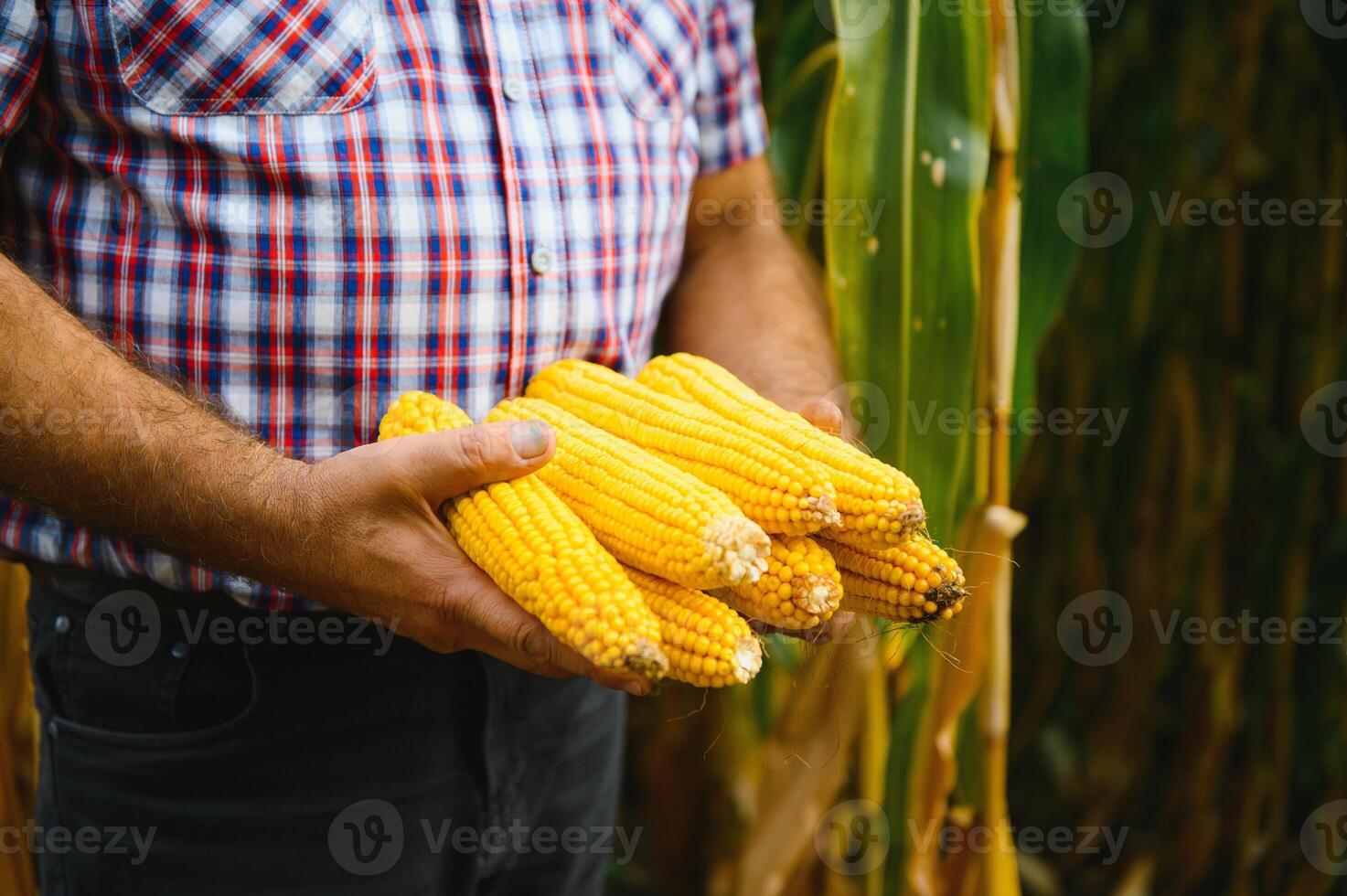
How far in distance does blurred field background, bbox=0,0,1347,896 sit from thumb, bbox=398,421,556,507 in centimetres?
31

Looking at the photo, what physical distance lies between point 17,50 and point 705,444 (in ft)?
1.59

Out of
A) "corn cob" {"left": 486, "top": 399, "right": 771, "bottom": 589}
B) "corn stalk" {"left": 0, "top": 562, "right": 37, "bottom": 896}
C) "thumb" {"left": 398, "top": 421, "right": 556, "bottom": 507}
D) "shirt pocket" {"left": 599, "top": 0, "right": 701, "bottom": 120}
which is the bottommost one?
"corn stalk" {"left": 0, "top": 562, "right": 37, "bottom": 896}

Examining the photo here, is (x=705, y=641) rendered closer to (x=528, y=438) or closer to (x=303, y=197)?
(x=528, y=438)

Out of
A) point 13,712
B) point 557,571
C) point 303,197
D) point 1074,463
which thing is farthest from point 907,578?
point 1074,463

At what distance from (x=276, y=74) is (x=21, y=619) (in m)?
0.84

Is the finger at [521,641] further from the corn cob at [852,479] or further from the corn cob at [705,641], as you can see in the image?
the corn cob at [852,479]

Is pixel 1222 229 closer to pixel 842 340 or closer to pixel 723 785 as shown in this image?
pixel 842 340

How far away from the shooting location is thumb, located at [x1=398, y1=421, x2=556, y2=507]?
22.5 inches

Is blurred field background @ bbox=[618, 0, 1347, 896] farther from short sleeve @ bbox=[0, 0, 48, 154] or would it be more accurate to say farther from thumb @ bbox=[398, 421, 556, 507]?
short sleeve @ bbox=[0, 0, 48, 154]

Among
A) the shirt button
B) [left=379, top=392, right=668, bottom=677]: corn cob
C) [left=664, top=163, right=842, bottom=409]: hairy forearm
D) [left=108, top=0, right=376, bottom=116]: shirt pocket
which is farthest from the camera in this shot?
[left=664, top=163, right=842, bottom=409]: hairy forearm

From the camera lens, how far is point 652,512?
0.55 m

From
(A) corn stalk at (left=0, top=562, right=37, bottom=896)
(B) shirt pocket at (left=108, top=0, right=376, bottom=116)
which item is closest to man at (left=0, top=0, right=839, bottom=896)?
(B) shirt pocket at (left=108, top=0, right=376, bottom=116)

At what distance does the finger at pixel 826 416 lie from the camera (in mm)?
680

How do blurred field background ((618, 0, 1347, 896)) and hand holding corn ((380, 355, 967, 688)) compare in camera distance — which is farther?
blurred field background ((618, 0, 1347, 896))
